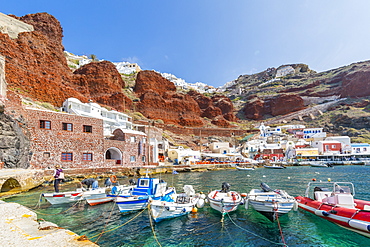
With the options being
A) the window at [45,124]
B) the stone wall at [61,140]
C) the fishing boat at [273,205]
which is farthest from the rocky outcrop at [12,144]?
the fishing boat at [273,205]

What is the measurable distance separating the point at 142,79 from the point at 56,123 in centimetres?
6808

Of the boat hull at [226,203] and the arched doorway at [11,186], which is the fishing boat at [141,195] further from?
the arched doorway at [11,186]

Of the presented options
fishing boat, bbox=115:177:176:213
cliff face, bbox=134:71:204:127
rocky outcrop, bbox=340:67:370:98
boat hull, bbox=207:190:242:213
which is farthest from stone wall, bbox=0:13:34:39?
rocky outcrop, bbox=340:67:370:98

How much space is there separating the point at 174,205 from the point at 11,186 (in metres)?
14.2

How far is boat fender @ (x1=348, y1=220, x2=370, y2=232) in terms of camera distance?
7667 mm

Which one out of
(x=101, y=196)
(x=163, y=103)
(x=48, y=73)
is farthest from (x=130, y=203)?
Answer: (x=163, y=103)

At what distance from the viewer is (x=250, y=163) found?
50.3m

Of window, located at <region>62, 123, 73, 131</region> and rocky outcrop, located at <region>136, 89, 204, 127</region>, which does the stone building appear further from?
rocky outcrop, located at <region>136, 89, 204, 127</region>

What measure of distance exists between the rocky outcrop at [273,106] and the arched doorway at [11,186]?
4601 inches

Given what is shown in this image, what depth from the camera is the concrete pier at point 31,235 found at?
204 inches

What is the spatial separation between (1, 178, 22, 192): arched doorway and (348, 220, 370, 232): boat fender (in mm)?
21517

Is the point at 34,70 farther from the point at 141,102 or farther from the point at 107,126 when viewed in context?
the point at 141,102

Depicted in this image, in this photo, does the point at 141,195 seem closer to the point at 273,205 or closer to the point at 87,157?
the point at 273,205

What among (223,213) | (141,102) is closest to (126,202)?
(223,213)
